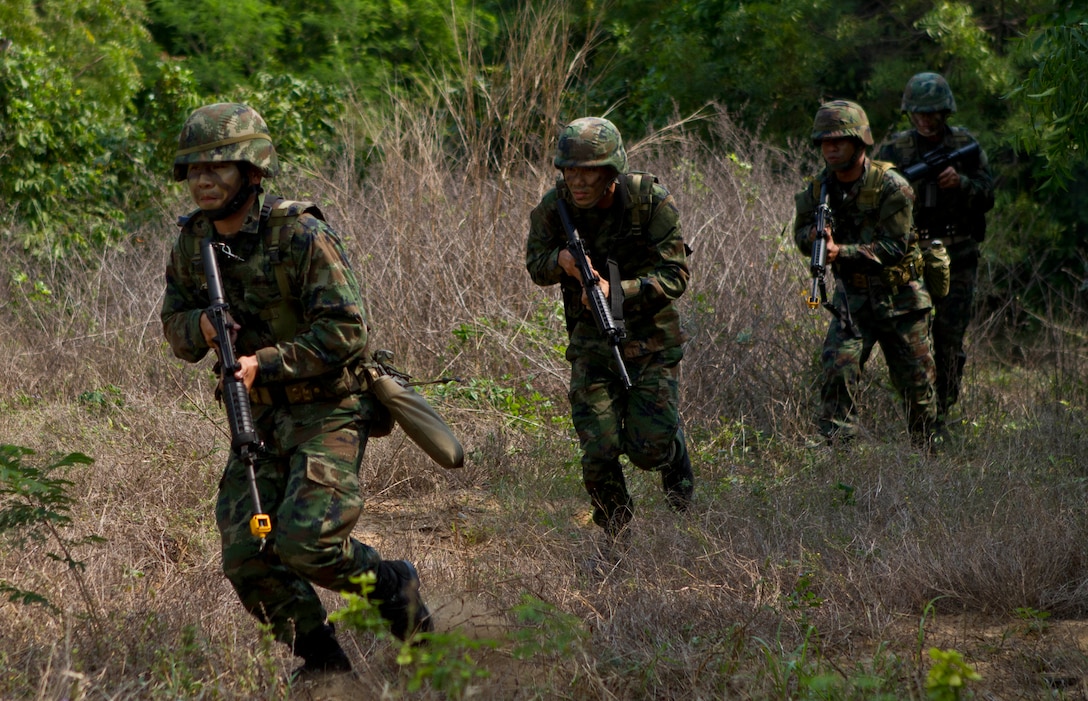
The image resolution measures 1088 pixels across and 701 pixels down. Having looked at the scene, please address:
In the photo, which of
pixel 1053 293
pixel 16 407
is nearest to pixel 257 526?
pixel 16 407

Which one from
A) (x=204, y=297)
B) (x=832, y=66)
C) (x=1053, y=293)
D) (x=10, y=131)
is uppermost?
(x=204, y=297)

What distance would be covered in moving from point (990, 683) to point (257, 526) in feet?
6.90

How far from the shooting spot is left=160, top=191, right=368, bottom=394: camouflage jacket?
3.75 metres

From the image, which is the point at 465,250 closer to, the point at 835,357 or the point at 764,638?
the point at 835,357

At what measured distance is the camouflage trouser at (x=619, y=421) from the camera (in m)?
5.07

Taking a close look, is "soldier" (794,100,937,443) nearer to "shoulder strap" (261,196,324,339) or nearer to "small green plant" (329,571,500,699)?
"shoulder strap" (261,196,324,339)

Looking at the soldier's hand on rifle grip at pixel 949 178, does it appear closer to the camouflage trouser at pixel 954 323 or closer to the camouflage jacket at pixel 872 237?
the camouflage trouser at pixel 954 323

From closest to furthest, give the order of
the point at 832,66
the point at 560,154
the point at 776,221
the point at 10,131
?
the point at 560,154 < the point at 776,221 < the point at 10,131 < the point at 832,66

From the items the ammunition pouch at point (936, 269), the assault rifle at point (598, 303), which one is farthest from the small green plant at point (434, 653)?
the ammunition pouch at point (936, 269)

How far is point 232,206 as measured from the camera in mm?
3861

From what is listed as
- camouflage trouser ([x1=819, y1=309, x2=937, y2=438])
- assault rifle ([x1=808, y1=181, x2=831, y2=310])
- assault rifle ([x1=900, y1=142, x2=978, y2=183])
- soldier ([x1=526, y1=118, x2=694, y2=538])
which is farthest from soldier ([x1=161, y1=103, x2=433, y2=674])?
assault rifle ([x1=900, y1=142, x2=978, y2=183])

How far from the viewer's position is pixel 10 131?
10.4m

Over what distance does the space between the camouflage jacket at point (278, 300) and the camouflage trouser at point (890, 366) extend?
3.31 meters

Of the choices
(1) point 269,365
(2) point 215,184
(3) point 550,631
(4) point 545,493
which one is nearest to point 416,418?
(1) point 269,365
